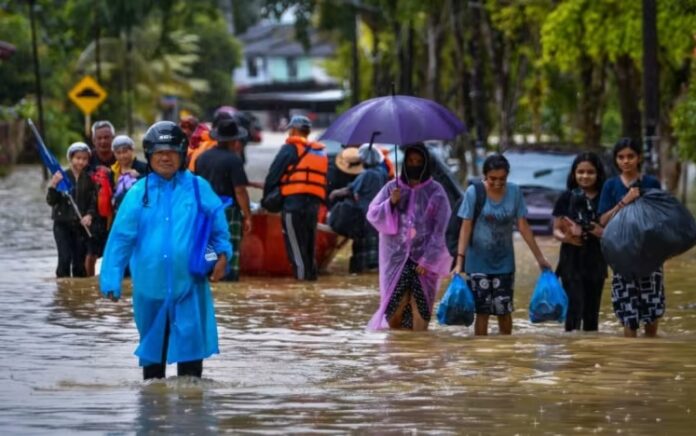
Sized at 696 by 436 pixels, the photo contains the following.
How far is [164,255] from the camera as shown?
10.7 m

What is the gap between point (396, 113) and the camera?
15227mm

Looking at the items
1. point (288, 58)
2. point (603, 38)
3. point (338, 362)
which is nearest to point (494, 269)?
point (338, 362)

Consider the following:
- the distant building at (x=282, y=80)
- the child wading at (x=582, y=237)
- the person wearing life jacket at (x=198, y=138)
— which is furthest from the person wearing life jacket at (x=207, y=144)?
the distant building at (x=282, y=80)

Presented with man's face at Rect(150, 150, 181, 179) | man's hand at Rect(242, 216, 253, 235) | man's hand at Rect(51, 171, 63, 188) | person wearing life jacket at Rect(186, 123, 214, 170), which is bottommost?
man's hand at Rect(242, 216, 253, 235)

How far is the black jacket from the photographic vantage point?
63.1 feet

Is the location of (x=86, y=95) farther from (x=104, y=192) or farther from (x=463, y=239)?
(x=463, y=239)

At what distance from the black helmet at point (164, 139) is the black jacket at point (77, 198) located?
8.56 m

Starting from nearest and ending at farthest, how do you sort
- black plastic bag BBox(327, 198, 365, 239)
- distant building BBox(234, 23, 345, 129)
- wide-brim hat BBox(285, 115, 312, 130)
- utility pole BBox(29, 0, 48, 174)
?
wide-brim hat BBox(285, 115, 312, 130) < black plastic bag BBox(327, 198, 365, 239) < utility pole BBox(29, 0, 48, 174) < distant building BBox(234, 23, 345, 129)

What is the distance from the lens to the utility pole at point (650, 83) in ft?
79.0

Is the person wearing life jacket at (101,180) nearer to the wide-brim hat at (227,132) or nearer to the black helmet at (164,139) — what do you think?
the wide-brim hat at (227,132)

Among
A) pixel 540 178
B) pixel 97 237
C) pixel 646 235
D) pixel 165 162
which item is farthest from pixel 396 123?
pixel 540 178

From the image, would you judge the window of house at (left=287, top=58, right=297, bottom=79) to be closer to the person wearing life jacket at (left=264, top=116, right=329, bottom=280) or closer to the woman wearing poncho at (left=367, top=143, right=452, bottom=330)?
the person wearing life jacket at (left=264, top=116, right=329, bottom=280)

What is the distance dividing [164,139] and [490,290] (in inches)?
160

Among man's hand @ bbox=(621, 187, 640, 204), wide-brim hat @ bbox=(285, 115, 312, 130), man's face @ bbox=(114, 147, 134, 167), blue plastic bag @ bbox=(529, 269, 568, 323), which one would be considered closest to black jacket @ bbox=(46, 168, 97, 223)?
man's face @ bbox=(114, 147, 134, 167)
